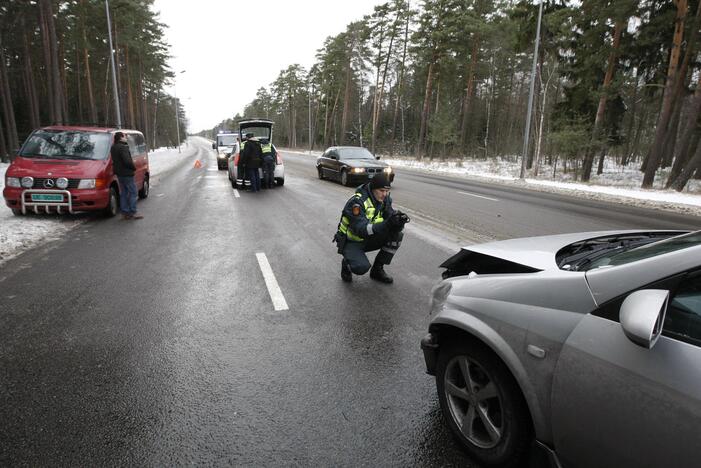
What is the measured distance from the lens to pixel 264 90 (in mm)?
109250

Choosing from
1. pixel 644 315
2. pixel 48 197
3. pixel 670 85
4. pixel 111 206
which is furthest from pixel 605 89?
pixel 644 315

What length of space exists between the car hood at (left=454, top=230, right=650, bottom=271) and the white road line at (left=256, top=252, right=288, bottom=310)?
Result: 2.45 m

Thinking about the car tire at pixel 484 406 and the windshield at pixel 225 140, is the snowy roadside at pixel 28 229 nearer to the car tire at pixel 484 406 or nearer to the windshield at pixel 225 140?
the car tire at pixel 484 406

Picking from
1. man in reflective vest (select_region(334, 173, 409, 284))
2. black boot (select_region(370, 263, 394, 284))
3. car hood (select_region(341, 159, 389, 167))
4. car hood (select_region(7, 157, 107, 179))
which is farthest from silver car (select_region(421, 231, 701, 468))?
car hood (select_region(341, 159, 389, 167))

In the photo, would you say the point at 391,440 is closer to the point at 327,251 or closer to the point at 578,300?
the point at 578,300

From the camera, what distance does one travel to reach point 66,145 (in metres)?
9.37

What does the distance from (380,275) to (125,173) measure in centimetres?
→ 674

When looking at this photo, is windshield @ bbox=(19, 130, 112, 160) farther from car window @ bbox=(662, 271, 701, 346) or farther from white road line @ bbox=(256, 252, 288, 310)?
car window @ bbox=(662, 271, 701, 346)

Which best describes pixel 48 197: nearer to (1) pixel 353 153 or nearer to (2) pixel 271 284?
(2) pixel 271 284

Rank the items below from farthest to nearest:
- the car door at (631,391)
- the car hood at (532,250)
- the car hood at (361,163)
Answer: the car hood at (361,163)
the car hood at (532,250)
the car door at (631,391)

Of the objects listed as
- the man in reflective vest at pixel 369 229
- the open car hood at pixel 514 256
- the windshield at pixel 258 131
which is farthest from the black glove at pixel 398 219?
the windshield at pixel 258 131

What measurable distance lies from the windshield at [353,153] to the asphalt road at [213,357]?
35.1 ft

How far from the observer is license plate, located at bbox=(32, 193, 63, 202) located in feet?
27.9

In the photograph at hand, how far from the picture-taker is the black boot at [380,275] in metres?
5.37
